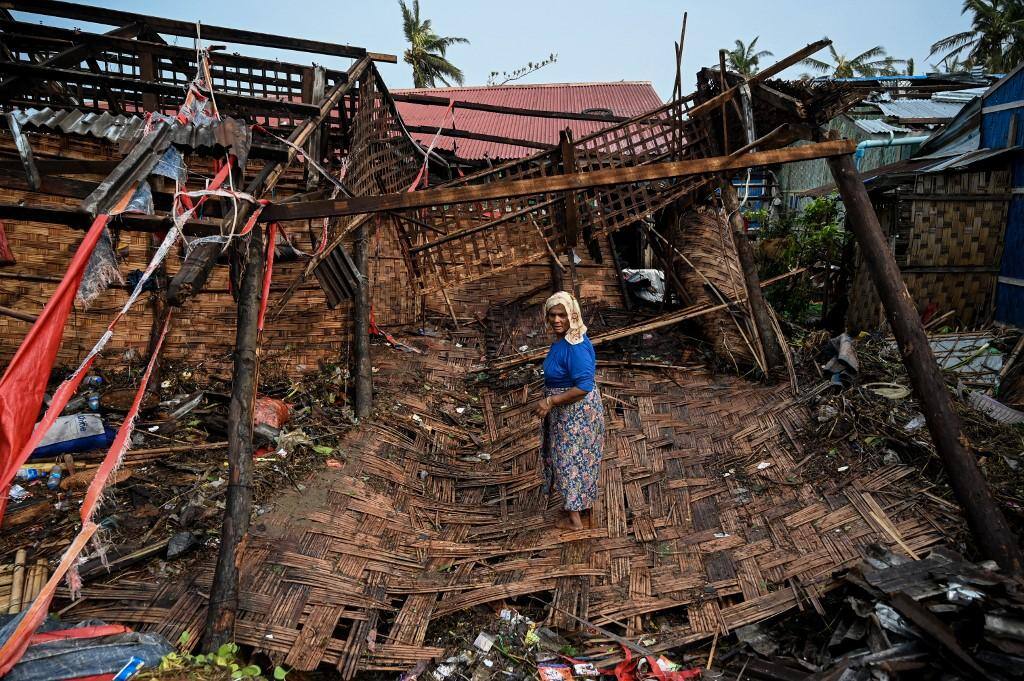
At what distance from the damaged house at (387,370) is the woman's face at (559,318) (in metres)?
0.91

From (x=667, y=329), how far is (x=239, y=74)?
5.12 m

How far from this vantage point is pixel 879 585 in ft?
10.0

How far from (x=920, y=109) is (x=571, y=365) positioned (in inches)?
550

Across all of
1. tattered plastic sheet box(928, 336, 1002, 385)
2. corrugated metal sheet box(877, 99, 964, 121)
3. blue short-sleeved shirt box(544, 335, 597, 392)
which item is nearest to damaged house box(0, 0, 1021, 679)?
blue short-sleeved shirt box(544, 335, 597, 392)

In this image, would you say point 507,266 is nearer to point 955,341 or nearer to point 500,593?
point 500,593

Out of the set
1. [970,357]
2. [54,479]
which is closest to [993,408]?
[970,357]

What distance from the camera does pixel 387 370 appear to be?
649 cm

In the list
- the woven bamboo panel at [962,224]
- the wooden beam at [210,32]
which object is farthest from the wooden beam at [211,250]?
the woven bamboo panel at [962,224]

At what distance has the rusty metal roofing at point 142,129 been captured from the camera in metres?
3.06

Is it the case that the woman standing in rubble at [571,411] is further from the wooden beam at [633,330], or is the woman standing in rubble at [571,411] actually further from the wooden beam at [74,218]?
the wooden beam at [633,330]

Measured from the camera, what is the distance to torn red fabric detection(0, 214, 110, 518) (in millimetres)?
2266

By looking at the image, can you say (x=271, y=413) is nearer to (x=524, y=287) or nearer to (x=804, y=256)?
(x=524, y=287)

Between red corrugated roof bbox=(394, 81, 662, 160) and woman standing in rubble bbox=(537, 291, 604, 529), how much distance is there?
7.82 m

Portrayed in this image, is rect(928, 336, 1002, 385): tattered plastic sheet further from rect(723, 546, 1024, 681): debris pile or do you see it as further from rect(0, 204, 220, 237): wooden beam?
rect(0, 204, 220, 237): wooden beam
